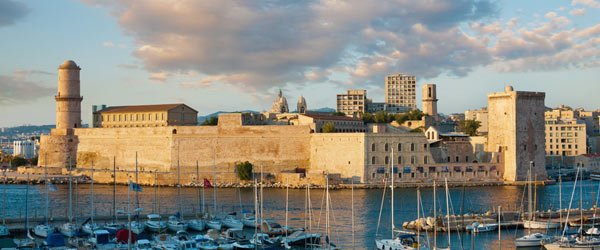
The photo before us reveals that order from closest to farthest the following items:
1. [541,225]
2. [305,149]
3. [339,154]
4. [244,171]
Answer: [541,225] < [339,154] < [244,171] < [305,149]

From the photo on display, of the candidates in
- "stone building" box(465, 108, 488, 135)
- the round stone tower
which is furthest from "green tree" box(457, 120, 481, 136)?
the round stone tower

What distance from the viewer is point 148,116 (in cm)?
6016

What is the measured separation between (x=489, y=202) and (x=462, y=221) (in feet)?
36.7

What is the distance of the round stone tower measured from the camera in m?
59.3

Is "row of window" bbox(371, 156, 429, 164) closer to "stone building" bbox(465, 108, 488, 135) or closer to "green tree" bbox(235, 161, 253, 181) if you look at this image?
"green tree" bbox(235, 161, 253, 181)

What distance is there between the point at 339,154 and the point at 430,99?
23.6 meters

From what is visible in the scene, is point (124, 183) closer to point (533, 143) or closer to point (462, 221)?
point (533, 143)

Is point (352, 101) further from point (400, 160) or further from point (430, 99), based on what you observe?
point (400, 160)

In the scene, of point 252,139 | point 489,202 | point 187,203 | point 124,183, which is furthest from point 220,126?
point 489,202

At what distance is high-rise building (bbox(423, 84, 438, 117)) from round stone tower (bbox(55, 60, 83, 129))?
27661 millimetres

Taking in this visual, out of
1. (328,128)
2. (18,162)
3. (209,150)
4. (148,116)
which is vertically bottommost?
(18,162)

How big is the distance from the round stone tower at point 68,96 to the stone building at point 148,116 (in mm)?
3186

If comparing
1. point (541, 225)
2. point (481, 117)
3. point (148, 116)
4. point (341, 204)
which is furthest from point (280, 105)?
point (541, 225)

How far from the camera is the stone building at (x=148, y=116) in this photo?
2324 inches
